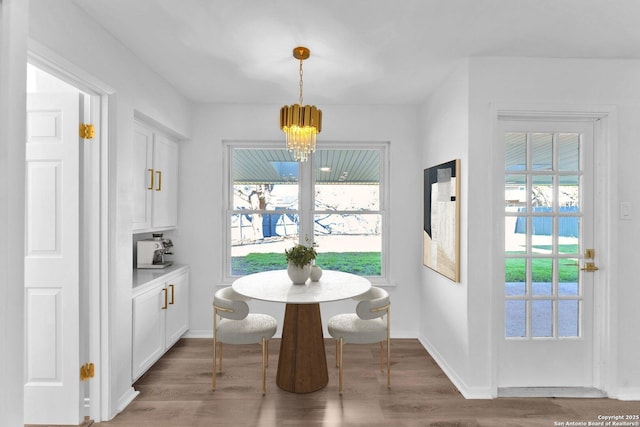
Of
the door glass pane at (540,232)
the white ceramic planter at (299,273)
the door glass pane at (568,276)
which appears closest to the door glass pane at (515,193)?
the door glass pane at (540,232)

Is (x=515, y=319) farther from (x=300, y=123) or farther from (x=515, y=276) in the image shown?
(x=300, y=123)

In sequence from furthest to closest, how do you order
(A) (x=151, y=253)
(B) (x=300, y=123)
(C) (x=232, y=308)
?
(A) (x=151, y=253) → (C) (x=232, y=308) → (B) (x=300, y=123)

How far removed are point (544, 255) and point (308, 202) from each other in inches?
92.2

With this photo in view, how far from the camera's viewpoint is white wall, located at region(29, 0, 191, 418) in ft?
6.50

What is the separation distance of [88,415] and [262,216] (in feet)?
7.72

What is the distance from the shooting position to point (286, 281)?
3041mm

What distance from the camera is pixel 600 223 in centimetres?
274

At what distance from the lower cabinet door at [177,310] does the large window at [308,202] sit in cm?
51

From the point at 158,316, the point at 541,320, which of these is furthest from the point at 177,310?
the point at 541,320

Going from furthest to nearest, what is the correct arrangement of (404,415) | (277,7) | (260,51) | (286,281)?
(286,281)
(260,51)
(404,415)
(277,7)

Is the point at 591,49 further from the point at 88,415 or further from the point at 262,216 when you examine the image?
the point at 88,415

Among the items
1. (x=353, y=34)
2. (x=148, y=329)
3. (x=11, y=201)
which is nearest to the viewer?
(x=11, y=201)

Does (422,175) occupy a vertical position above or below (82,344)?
above

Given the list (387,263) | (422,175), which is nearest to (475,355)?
(387,263)
